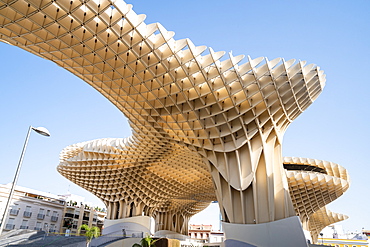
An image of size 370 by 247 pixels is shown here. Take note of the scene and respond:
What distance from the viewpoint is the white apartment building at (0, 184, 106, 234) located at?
52.8 metres

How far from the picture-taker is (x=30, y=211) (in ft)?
186

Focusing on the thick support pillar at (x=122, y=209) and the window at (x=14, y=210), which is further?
the window at (x=14, y=210)

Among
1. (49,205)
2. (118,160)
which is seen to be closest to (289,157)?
(118,160)

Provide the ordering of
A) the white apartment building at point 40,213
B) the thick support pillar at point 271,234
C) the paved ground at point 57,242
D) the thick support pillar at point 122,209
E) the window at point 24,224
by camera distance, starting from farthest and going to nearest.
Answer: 1. the window at point 24,224
2. the white apartment building at point 40,213
3. the thick support pillar at point 122,209
4. the paved ground at point 57,242
5. the thick support pillar at point 271,234

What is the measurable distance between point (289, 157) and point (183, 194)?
22.7m

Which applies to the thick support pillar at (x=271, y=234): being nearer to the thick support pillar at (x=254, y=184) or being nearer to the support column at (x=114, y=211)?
the thick support pillar at (x=254, y=184)

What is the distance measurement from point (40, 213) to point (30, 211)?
9.36 ft

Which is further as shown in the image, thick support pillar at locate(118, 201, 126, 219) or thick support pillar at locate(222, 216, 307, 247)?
thick support pillar at locate(118, 201, 126, 219)

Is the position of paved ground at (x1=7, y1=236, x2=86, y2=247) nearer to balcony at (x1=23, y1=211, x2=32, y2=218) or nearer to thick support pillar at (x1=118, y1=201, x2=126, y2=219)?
thick support pillar at (x1=118, y1=201, x2=126, y2=219)

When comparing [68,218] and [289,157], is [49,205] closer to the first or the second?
[68,218]

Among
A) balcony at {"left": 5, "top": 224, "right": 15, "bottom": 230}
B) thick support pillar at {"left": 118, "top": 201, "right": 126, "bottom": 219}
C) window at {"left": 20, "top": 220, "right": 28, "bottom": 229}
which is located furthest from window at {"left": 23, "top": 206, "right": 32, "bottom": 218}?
thick support pillar at {"left": 118, "top": 201, "right": 126, "bottom": 219}

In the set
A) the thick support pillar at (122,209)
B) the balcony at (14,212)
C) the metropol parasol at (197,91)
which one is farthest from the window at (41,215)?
the metropol parasol at (197,91)

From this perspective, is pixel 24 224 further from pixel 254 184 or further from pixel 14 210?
pixel 254 184

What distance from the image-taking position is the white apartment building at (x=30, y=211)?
171 feet
